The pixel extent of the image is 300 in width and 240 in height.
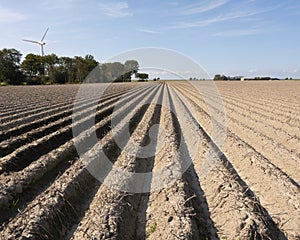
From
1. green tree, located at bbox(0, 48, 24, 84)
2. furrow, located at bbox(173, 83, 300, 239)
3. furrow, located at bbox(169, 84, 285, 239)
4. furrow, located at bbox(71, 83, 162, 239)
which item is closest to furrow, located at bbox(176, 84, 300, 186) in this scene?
furrow, located at bbox(173, 83, 300, 239)

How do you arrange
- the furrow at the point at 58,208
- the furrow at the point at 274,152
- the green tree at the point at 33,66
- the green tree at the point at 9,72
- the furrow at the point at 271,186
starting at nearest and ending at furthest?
the furrow at the point at 58,208 < the furrow at the point at 271,186 < the furrow at the point at 274,152 < the green tree at the point at 9,72 < the green tree at the point at 33,66

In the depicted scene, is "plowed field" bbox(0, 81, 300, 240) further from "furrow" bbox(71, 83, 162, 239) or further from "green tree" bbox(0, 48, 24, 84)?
"green tree" bbox(0, 48, 24, 84)

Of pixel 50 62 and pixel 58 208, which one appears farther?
pixel 50 62

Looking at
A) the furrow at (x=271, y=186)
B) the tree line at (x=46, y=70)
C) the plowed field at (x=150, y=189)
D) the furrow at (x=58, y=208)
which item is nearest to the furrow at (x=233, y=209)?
the plowed field at (x=150, y=189)

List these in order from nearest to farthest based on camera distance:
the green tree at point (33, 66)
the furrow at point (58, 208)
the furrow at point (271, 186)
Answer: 1. the furrow at point (58, 208)
2. the furrow at point (271, 186)
3. the green tree at point (33, 66)

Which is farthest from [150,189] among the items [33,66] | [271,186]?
[33,66]

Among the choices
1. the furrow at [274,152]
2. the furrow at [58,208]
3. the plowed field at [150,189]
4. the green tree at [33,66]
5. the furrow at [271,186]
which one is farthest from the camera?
the green tree at [33,66]

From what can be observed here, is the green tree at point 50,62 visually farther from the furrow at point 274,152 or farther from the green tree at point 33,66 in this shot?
the furrow at point 274,152

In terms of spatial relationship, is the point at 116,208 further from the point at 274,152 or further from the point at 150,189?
the point at 274,152

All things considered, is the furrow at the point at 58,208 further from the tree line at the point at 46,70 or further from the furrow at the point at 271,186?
the tree line at the point at 46,70

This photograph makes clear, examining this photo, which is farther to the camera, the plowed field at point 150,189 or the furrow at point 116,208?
the plowed field at point 150,189

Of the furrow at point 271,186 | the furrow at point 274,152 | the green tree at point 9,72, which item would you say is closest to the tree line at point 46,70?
the green tree at point 9,72

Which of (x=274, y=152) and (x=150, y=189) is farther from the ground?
(x=274, y=152)

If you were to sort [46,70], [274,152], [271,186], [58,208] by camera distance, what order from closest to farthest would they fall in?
[58,208]
[271,186]
[274,152]
[46,70]
